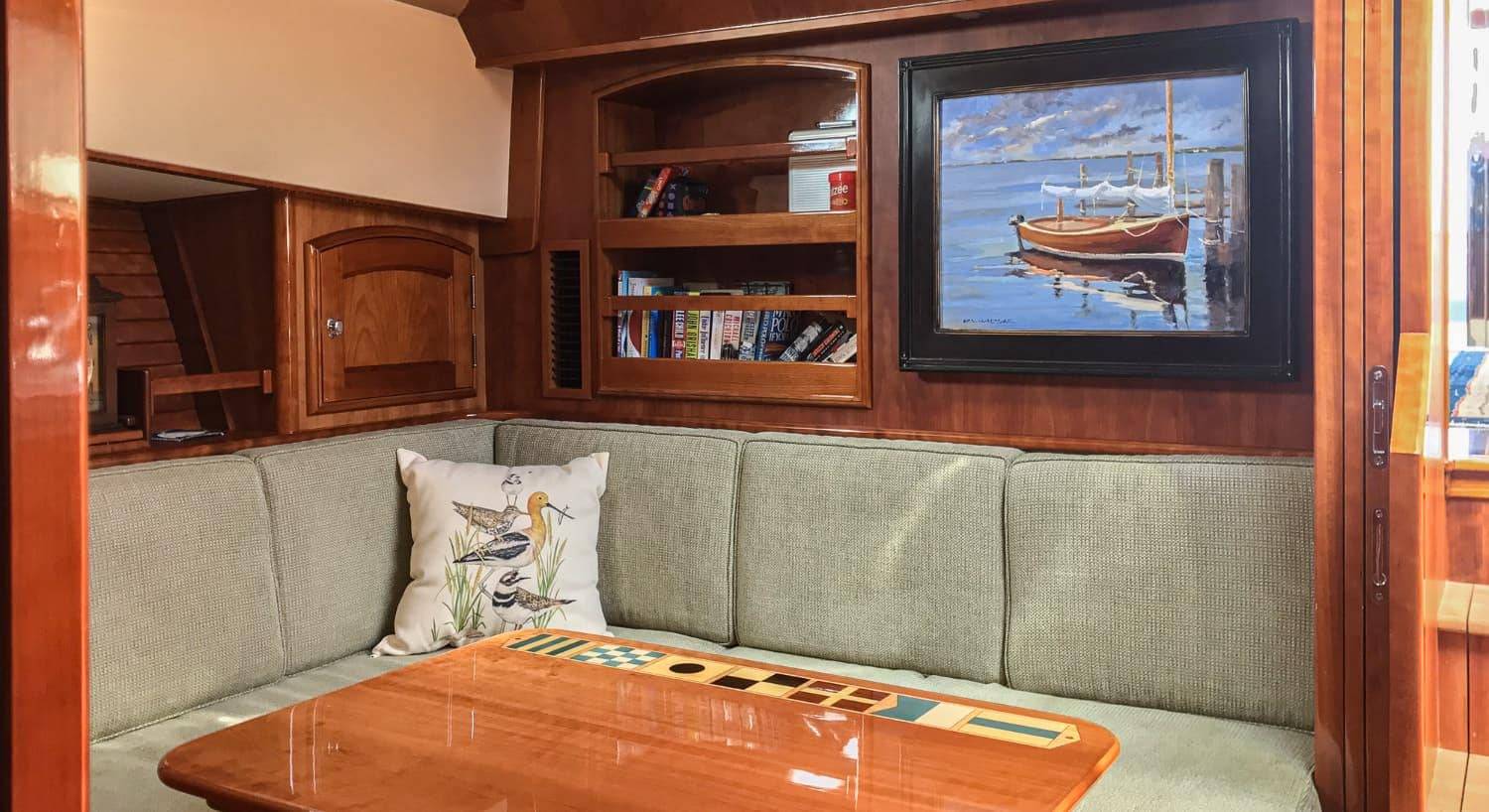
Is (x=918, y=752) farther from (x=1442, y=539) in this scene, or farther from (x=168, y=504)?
(x=168, y=504)

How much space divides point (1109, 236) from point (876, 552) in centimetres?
84

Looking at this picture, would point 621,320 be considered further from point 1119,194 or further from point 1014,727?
point 1014,727

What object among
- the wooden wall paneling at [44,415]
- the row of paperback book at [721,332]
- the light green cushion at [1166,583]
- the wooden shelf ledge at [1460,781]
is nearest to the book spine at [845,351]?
the row of paperback book at [721,332]

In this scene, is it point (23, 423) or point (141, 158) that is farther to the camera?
point (141, 158)

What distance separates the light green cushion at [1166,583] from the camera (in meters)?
2.15

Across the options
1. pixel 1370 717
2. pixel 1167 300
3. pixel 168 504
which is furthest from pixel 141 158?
pixel 1370 717

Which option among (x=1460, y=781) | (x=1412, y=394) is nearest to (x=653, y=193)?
(x=1412, y=394)

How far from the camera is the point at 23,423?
45 centimetres

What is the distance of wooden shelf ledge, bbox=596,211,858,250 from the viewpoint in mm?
2900

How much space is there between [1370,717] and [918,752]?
2.99 ft

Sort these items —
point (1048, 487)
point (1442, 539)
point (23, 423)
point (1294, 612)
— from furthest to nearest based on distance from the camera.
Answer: point (1048, 487)
point (1294, 612)
point (1442, 539)
point (23, 423)

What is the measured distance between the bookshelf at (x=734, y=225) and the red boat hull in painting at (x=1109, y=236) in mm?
421

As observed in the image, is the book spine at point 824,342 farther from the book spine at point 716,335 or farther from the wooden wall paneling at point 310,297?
the wooden wall paneling at point 310,297

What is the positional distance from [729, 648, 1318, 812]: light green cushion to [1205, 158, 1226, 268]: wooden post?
0.92m
